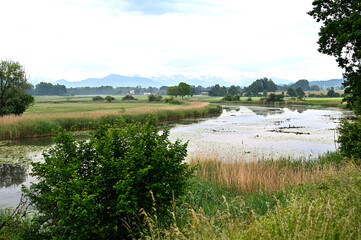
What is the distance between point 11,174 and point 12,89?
22.6 meters

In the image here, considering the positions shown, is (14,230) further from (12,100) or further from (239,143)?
(12,100)

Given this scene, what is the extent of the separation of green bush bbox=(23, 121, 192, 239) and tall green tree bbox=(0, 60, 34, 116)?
32.1 meters

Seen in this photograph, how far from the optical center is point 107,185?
493cm

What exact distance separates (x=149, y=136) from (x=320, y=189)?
3950mm

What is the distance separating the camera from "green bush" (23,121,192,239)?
4.36 metres

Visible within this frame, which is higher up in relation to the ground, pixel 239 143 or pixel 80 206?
pixel 80 206

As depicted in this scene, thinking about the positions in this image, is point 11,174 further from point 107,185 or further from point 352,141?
point 352,141

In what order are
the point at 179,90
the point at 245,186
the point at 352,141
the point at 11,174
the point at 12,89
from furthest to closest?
the point at 179,90
the point at 12,89
the point at 11,174
the point at 352,141
the point at 245,186

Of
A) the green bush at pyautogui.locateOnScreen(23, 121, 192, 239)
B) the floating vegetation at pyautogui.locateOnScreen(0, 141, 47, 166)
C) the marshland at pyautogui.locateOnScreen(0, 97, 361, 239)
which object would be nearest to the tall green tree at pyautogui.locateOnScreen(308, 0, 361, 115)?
the marshland at pyautogui.locateOnScreen(0, 97, 361, 239)

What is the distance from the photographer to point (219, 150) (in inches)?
704

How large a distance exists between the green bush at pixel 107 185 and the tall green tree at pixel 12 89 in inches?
1264

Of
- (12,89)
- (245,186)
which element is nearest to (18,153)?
(245,186)

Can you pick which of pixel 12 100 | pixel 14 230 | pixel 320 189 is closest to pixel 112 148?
pixel 14 230

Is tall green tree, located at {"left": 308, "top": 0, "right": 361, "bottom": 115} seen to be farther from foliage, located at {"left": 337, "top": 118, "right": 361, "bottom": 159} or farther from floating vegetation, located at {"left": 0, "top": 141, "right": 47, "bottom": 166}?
floating vegetation, located at {"left": 0, "top": 141, "right": 47, "bottom": 166}
